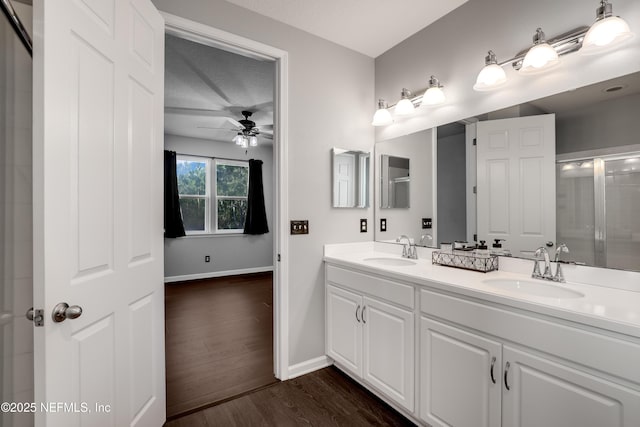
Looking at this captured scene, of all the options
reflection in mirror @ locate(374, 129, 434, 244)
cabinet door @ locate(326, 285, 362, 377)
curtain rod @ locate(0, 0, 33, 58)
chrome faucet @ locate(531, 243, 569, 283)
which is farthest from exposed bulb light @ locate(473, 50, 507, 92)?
curtain rod @ locate(0, 0, 33, 58)

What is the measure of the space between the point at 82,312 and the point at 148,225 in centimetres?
54

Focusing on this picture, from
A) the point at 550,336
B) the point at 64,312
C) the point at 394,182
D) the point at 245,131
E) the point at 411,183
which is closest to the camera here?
the point at 64,312

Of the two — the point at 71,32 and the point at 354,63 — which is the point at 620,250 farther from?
the point at 71,32

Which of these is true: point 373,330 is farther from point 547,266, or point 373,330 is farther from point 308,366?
point 547,266

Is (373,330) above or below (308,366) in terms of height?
above

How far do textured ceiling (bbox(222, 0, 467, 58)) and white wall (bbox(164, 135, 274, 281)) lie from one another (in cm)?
296

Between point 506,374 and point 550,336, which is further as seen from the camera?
point 506,374

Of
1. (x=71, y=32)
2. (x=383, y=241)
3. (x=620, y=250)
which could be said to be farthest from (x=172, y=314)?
(x=620, y=250)

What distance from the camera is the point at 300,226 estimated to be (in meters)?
2.21

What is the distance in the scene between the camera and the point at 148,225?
150 centimetres

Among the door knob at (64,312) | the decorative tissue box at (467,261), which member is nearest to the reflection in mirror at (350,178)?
the decorative tissue box at (467,261)

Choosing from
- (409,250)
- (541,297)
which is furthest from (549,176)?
(409,250)

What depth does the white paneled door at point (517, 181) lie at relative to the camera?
1.56m

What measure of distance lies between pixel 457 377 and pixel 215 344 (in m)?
2.14
